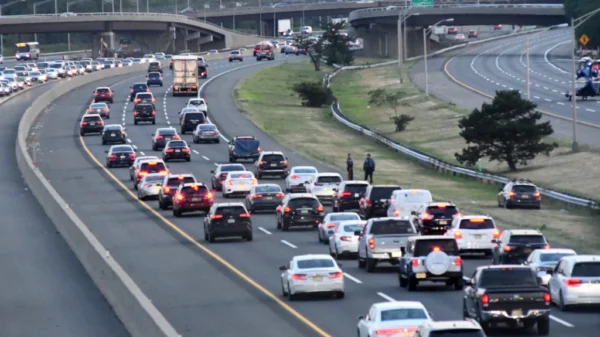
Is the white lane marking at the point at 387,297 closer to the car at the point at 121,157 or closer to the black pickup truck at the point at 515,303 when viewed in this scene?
the black pickup truck at the point at 515,303

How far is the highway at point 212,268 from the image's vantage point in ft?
95.9

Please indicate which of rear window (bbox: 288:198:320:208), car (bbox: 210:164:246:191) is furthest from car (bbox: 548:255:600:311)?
car (bbox: 210:164:246:191)

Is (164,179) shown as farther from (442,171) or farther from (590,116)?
(590,116)

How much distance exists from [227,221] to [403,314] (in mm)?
22201

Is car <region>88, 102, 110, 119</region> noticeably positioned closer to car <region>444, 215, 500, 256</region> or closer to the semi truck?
the semi truck

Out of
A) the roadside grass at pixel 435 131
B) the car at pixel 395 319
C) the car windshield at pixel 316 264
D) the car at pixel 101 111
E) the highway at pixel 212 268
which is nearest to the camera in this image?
the car at pixel 395 319

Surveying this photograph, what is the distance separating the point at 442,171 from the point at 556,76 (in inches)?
2566

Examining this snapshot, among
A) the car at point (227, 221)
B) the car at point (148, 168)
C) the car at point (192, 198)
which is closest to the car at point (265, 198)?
the car at point (192, 198)

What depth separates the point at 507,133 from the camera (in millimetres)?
73125

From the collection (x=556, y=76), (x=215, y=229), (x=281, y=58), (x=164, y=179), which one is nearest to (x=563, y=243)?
(x=215, y=229)

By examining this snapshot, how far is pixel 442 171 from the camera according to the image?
71812 mm

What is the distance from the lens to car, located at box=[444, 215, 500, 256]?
39875mm

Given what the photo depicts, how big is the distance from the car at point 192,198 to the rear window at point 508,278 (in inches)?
1085

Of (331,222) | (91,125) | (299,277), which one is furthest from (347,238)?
(91,125)
